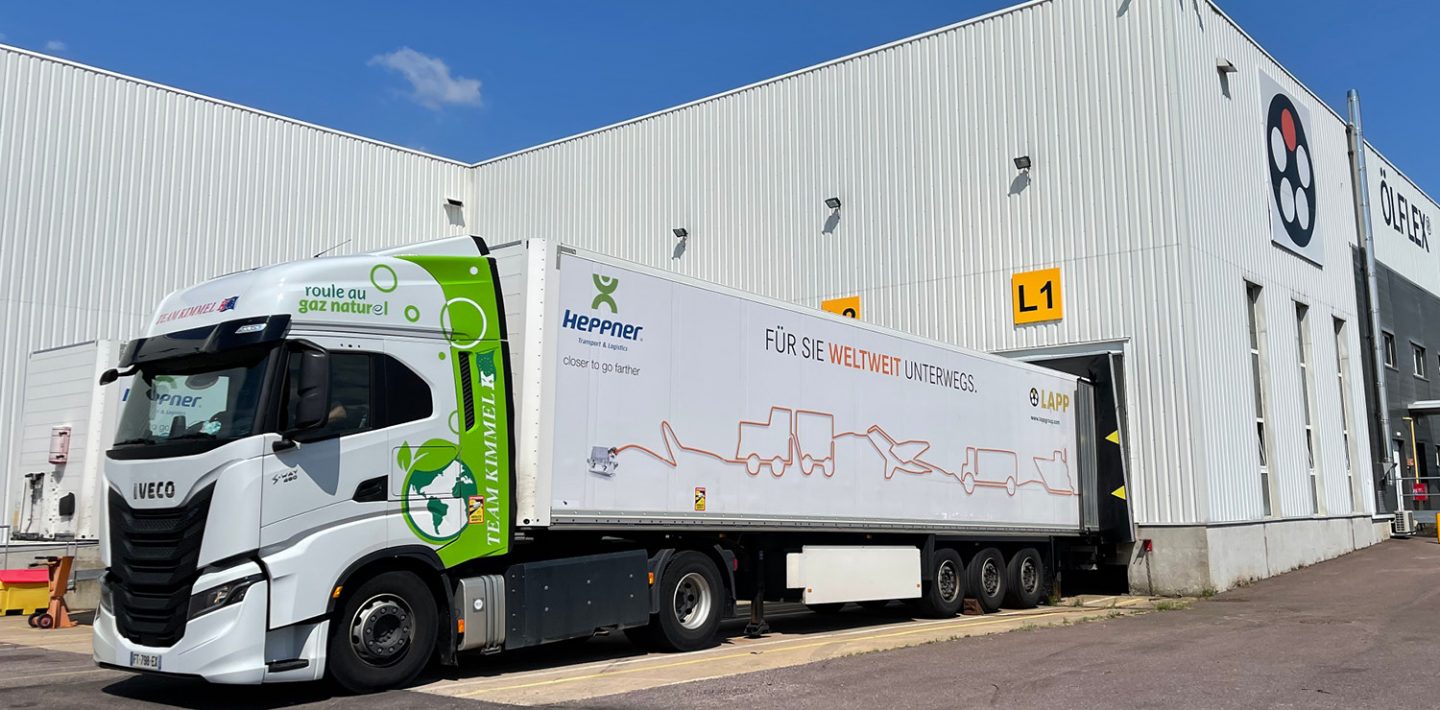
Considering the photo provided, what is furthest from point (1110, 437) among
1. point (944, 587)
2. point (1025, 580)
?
point (944, 587)

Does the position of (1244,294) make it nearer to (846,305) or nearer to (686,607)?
(846,305)

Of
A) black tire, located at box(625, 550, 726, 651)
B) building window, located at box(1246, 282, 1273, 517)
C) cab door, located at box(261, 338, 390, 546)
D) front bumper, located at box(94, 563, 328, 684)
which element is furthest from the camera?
building window, located at box(1246, 282, 1273, 517)

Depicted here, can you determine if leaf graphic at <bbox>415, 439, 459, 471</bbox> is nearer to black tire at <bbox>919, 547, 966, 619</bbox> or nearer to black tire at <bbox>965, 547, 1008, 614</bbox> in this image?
black tire at <bbox>919, 547, 966, 619</bbox>

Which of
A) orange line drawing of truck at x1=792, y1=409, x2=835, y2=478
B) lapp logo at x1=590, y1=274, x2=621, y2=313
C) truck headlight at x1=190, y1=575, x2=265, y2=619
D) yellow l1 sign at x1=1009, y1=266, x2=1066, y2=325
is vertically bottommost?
truck headlight at x1=190, y1=575, x2=265, y2=619

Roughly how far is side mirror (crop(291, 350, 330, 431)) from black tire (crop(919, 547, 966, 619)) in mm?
8656

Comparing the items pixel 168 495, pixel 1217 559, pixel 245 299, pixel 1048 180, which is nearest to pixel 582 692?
pixel 168 495

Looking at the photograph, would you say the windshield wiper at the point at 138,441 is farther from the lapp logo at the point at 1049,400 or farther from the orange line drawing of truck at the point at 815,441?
the lapp logo at the point at 1049,400

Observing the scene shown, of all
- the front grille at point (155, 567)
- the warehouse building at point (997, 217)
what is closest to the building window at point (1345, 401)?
the warehouse building at point (997, 217)

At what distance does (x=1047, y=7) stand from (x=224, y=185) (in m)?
16.5

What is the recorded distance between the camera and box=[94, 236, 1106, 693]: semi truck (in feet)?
26.8

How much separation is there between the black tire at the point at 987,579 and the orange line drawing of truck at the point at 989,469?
0.97m

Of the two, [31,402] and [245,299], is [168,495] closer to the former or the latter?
[245,299]

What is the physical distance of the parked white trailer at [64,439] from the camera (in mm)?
14734

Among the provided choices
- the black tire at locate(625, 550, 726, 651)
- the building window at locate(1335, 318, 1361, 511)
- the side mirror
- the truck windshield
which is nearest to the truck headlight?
the truck windshield
